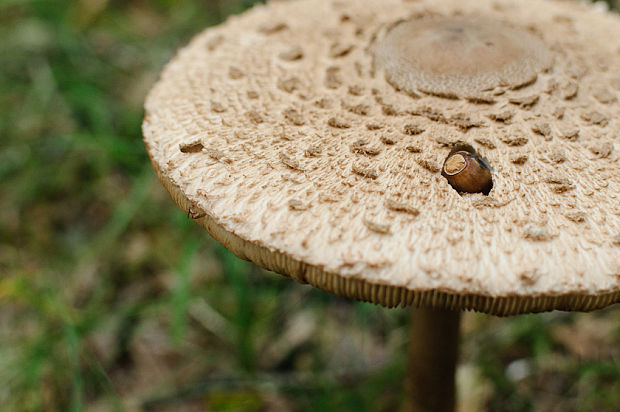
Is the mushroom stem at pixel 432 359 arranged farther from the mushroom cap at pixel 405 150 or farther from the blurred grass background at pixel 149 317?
the mushroom cap at pixel 405 150

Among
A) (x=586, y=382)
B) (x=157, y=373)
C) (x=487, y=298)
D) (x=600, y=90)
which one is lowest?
(x=157, y=373)

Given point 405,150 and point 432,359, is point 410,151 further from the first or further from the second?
point 432,359

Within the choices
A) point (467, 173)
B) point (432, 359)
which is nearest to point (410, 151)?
point (467, 173)

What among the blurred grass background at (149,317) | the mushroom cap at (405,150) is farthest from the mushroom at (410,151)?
the blurred grass background at (149,317)

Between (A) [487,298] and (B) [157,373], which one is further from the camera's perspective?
(B) [157,373]

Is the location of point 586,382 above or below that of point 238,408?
above

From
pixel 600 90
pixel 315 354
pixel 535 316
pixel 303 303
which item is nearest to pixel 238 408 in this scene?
pixel 315 354

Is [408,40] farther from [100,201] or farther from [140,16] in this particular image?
[140,16]
